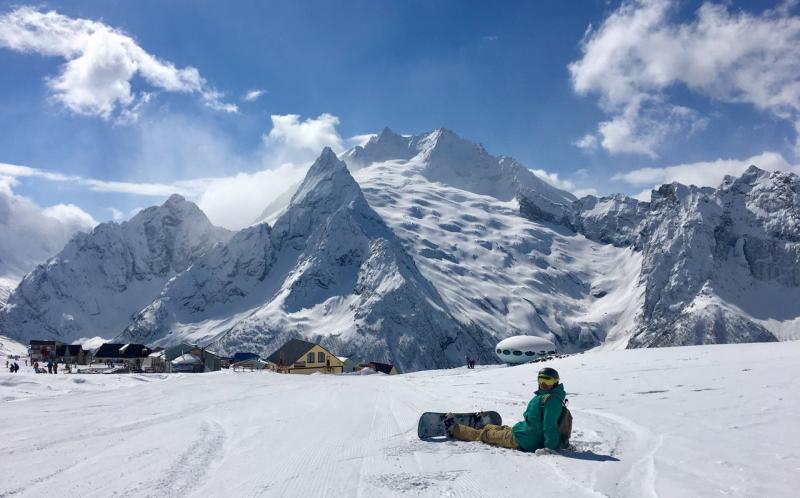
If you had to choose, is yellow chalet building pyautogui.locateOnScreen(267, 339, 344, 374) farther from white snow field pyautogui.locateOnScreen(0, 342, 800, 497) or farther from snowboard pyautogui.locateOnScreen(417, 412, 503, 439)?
snowboard pyautogui.locateOnScreen(417, 412, 503, 439)

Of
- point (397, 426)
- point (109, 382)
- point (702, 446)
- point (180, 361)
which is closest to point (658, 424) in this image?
point (702, 446)

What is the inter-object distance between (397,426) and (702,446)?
6473 mm

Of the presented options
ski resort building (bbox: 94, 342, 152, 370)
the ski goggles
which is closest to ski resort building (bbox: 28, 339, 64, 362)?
ski resort building (bbox: 94, 342, 152, 370)

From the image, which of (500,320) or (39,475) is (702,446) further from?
(500,320)

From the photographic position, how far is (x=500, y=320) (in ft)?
641

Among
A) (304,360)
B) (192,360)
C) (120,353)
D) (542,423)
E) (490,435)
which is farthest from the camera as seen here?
(120,353)

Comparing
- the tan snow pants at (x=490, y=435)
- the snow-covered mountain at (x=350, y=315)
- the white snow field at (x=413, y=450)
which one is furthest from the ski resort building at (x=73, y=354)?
the tan snow pants at (x=490, y=435)

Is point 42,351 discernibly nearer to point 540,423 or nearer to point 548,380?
point 540,423

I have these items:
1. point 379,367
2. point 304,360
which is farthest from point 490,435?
point 379,367

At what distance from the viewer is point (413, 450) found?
9.63 metres

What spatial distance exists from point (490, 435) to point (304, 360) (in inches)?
3189

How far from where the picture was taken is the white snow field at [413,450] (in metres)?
7.04

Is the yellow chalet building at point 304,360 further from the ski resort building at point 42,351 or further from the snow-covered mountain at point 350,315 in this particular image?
the ski resort building at point 42,351

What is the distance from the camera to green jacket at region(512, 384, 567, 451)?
9078mm
